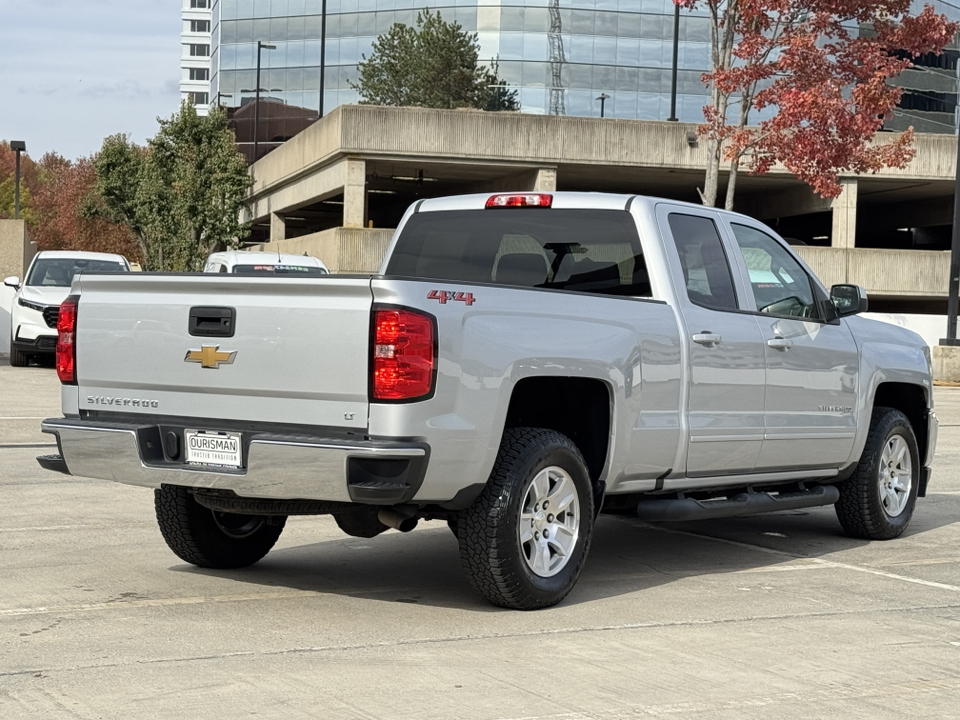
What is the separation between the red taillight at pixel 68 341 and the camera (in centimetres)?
718

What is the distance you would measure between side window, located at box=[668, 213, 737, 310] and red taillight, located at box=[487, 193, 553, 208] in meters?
0.70

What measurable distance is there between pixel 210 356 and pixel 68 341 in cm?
95

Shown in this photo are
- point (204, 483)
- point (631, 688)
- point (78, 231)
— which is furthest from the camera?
point (78, 231)

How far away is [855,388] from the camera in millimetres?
9336

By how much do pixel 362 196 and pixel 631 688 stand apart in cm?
3093

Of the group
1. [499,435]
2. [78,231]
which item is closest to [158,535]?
[499,435]

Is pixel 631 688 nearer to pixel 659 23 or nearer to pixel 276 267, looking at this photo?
pixel 276 267

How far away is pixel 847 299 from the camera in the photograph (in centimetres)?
920

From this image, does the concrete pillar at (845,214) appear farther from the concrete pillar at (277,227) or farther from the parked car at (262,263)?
the concrete pillar at (277,227)

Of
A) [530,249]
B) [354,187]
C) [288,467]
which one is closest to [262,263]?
[354,187]

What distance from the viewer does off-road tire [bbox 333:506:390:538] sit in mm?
6965

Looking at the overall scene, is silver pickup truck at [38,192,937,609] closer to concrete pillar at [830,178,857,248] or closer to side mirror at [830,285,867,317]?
side mirror at [830,285,867,317]

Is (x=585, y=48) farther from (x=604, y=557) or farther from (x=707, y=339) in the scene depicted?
(x=707, y=339)

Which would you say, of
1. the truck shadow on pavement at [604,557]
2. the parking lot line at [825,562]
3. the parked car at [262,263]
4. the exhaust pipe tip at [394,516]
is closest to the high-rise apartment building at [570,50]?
the parked car at [262,263]
